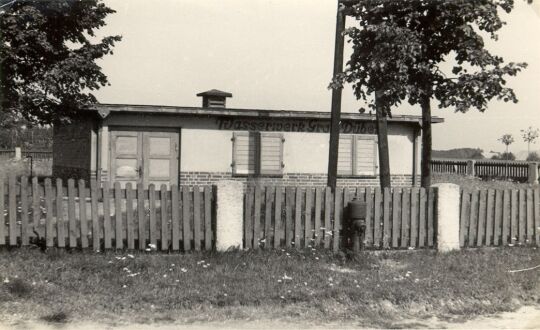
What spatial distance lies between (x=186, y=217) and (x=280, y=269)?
5.58ft

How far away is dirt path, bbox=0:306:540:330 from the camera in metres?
5.11

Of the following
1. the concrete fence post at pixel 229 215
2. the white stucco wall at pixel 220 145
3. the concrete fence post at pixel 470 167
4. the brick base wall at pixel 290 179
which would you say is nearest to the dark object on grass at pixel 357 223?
the concrete fence post at pixel 229 215

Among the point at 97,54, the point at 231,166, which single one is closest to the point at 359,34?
the point at 231,166

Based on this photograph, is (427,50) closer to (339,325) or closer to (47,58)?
(339,325)

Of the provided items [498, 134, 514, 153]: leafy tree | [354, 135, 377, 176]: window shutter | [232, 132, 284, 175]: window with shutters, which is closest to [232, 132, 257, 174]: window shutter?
[232, 132, 284, 175]: window with shutters

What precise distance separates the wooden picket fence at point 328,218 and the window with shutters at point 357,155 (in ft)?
27.6

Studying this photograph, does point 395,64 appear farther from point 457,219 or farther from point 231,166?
point 231,166

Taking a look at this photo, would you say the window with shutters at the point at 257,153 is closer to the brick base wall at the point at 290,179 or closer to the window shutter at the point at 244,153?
the window shutter at the point at 244,153

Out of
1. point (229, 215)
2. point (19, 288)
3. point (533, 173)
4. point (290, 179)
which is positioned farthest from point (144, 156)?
point (533, 173)

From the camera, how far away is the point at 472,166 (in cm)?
2788

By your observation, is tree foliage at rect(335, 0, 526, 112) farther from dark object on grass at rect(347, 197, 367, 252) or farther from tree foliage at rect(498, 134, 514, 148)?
tree foliage at rect(498, 134, 514, 148)

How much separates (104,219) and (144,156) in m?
8.25

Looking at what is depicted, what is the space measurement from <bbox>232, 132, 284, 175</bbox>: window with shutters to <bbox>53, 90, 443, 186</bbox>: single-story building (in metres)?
0.03

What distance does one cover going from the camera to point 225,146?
16.1 m
